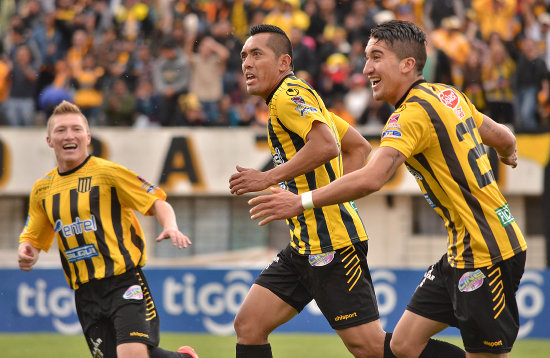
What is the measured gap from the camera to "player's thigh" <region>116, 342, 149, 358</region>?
19.9 ft

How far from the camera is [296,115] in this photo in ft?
19.0

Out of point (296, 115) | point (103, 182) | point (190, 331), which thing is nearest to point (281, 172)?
point (296, 115)

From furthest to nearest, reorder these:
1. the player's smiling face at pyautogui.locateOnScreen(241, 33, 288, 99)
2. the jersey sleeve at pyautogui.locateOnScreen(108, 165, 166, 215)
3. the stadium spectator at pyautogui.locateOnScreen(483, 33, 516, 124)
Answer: the stadium spectator at pyautogui.locateOnScreen(483, 33, 516, 124)
the jersey sleeve at pyautogui.locateOnScreen(108, 165, 166, 215)
the player's smiling face at pyautogui.locateOnScreen(241, 33, 288, 99)

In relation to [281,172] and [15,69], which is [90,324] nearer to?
[281,172]

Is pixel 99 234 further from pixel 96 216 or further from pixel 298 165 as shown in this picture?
pixel 298 165

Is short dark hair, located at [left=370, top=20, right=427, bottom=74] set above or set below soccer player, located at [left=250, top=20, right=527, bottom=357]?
above

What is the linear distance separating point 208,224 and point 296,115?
10.4 meters

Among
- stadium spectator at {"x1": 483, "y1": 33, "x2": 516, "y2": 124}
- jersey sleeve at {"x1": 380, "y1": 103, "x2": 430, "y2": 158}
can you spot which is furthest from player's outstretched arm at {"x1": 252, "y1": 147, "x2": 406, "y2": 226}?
stadium spectator at {"x1": 483, "y1": 33, "x2": 516, "y2": 124}

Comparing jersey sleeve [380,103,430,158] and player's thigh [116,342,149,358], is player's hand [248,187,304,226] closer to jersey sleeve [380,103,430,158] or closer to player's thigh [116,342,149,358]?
jersey sleeve [380,103,430,158]

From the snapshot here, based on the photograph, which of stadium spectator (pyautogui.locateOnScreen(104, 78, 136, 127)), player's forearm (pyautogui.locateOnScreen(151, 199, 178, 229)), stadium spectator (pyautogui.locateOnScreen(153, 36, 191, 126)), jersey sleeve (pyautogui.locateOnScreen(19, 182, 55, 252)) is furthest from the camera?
stadium spectator (pyautogui.locateOnScreen(104, 78, 136, 127))

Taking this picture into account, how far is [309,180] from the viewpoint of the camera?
6027 millimetres

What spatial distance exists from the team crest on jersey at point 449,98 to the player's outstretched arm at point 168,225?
1.87 meters

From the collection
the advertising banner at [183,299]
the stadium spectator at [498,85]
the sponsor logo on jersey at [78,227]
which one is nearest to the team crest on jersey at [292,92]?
the sponsor logo on jersey at [78,227]

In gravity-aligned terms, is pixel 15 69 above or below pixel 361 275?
above
